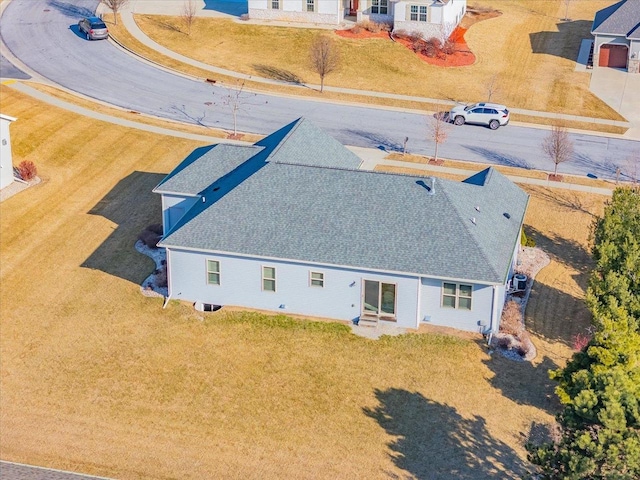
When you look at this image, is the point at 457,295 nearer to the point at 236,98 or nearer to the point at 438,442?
the point at 438,442

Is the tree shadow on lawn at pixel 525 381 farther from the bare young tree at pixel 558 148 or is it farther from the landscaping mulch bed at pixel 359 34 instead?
the landscaping mulch bed at pixel 359 34

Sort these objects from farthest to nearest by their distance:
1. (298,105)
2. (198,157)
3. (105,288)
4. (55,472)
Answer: (298,105)
(198,157)
(105,288)
(55,472)

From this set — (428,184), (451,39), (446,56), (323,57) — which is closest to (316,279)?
(428,184)

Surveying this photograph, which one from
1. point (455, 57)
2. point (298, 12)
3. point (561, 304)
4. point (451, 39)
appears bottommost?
point (561, 304)

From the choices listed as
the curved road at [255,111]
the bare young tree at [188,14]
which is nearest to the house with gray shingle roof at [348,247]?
the curved road at [255,111]

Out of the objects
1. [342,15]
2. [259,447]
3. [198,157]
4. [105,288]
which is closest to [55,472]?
[259,447]

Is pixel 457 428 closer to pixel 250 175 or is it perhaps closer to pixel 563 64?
pixel 250 175

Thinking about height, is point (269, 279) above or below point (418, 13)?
below

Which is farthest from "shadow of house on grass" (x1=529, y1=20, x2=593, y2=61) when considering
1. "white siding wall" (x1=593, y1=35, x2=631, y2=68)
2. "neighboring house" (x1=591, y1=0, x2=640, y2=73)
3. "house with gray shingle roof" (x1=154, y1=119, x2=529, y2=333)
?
"house with gray shingle roof" (x1=154, y1=119, x2=529, y2=333)
